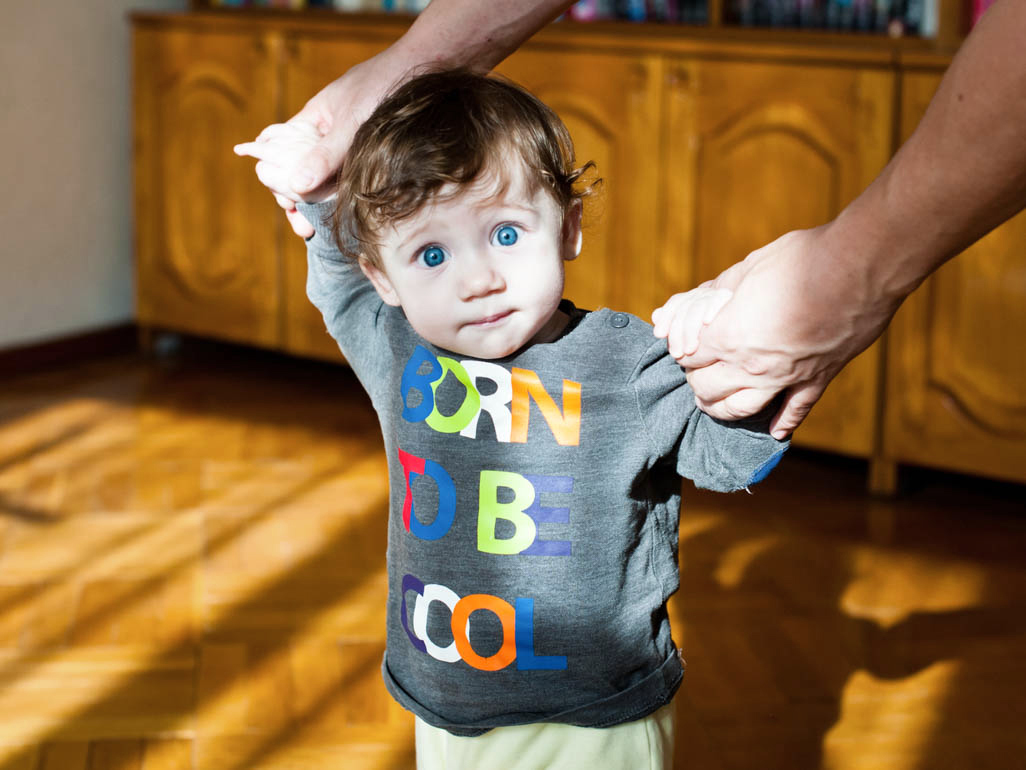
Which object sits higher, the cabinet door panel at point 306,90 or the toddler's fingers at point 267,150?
the toddler's fingers at point 267,150

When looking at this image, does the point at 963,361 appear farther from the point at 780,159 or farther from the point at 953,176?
the point at 953,176

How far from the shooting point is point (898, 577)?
2.21 meters

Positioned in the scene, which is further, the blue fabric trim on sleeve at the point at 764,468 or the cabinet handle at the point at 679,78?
the cabinet handle at the point at 679,78

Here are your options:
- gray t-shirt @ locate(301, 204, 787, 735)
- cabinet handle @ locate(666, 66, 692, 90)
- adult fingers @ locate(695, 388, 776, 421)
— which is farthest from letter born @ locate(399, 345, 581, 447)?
cabinet handle @ locate(666, 66, 692, 90)

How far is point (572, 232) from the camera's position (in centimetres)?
99

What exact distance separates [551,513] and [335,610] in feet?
3.81

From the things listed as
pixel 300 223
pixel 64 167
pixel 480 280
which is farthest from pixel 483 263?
pixel 64 167

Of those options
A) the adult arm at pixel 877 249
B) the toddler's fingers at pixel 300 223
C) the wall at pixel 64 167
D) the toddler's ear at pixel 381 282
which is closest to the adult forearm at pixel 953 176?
the adult arm at pixel 877 249

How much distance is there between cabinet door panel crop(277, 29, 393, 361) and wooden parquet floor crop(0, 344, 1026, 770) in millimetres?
337

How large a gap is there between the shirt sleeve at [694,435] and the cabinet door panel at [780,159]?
1617 mm

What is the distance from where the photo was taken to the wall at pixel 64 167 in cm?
338

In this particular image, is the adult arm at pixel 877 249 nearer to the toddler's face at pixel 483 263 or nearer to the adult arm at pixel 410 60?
the toddler's face at pixel 483 263

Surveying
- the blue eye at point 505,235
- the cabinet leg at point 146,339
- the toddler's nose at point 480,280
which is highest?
the blue eye at point 505,235

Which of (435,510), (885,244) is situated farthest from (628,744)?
(885,244)
